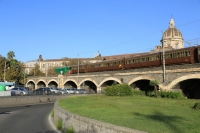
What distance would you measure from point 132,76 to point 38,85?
2483 inches

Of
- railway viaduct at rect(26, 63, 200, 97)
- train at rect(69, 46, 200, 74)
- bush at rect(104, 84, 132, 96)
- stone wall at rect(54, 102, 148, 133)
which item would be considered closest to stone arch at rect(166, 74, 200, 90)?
railway viaduct at rect(26, 63, 200, 97)

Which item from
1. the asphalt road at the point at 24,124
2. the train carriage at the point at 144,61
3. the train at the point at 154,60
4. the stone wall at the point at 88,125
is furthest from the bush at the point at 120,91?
the stone wall at the point at 88,125

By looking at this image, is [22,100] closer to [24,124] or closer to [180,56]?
[24,124]

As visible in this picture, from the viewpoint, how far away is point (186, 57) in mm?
30984

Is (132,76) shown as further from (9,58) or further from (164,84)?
(9,58)

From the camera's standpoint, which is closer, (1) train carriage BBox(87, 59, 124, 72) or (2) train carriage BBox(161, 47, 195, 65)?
(2) train carriage BBox(161, 47, 195, 65)

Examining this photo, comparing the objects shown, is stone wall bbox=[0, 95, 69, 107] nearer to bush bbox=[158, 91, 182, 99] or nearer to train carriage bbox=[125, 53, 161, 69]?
train carriage bbox=[125, 53, 161, 69]

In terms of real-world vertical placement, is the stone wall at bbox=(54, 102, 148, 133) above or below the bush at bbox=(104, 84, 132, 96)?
below

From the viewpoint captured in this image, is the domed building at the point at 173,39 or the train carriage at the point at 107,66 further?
the domed building at the point at 173,39

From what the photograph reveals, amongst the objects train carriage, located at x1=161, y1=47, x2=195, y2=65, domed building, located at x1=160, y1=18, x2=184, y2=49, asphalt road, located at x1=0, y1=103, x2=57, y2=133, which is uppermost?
domed building, located at x1=160, y1=18, x2=184, y2=49

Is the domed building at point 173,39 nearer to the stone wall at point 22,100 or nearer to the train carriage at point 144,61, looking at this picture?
the train carriage at point 144,61

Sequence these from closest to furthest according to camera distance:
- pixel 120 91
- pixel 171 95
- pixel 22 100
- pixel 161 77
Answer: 1. pixel 171 95
2. pixel 120 91
3. pixel 22 100
4. pixel 161 77

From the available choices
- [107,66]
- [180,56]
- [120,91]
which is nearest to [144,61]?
[180,56]

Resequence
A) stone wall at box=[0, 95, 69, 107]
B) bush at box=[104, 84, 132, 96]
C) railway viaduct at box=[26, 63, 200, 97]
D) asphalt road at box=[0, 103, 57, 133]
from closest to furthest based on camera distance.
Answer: asphalt road at box=[0, 103, 57, 133]
stone wall at box=[0, 95, 69, 107]
bush at box=[104, 84, 132, 96]
railway viaduct at box=[26, 63, 200, 97]
